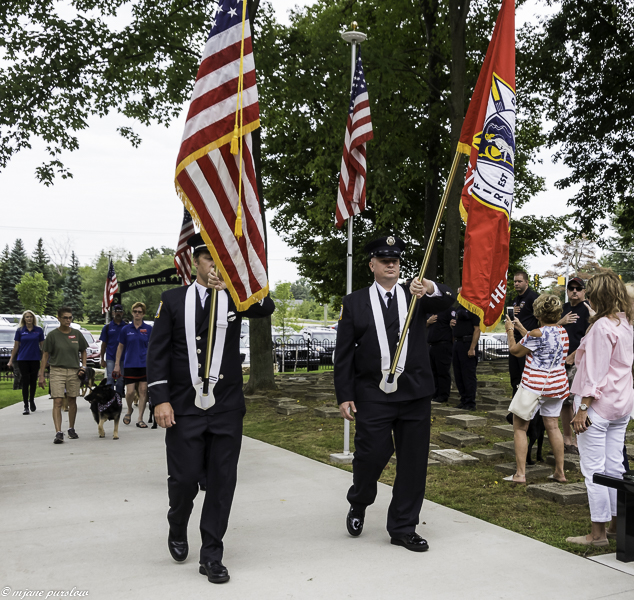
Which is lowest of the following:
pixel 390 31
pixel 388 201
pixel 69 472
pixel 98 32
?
pixel 69 472

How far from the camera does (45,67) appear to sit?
1539cm

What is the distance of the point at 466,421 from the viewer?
31.4 feet

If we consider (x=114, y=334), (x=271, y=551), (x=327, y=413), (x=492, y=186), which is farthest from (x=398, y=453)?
(x=114, y=334)

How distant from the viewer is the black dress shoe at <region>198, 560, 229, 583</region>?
4086mm

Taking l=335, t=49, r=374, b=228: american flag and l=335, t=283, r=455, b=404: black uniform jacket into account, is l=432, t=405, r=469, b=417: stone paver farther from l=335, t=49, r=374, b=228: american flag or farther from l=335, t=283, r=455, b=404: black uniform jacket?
l=335, t=283, r=455, b=404: black uniform jacket

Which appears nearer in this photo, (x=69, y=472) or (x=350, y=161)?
(x=69, y=472)

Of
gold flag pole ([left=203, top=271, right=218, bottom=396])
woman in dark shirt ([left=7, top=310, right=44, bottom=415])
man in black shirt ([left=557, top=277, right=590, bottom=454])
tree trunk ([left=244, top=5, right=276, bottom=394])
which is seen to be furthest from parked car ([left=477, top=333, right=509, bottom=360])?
gold flag pole ([left=203, top=271, right=218, bottom=396])

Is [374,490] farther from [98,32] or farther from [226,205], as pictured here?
[98,32]

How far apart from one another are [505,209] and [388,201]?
47.3 ft

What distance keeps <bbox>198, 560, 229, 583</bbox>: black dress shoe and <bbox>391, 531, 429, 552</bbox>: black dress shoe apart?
1305mm

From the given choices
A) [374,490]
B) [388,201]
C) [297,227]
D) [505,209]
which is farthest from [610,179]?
[374,490]

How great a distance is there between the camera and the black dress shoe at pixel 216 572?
409cm

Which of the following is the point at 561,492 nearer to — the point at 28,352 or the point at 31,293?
the point at 28,352

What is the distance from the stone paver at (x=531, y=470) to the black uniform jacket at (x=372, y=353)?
2.49m
